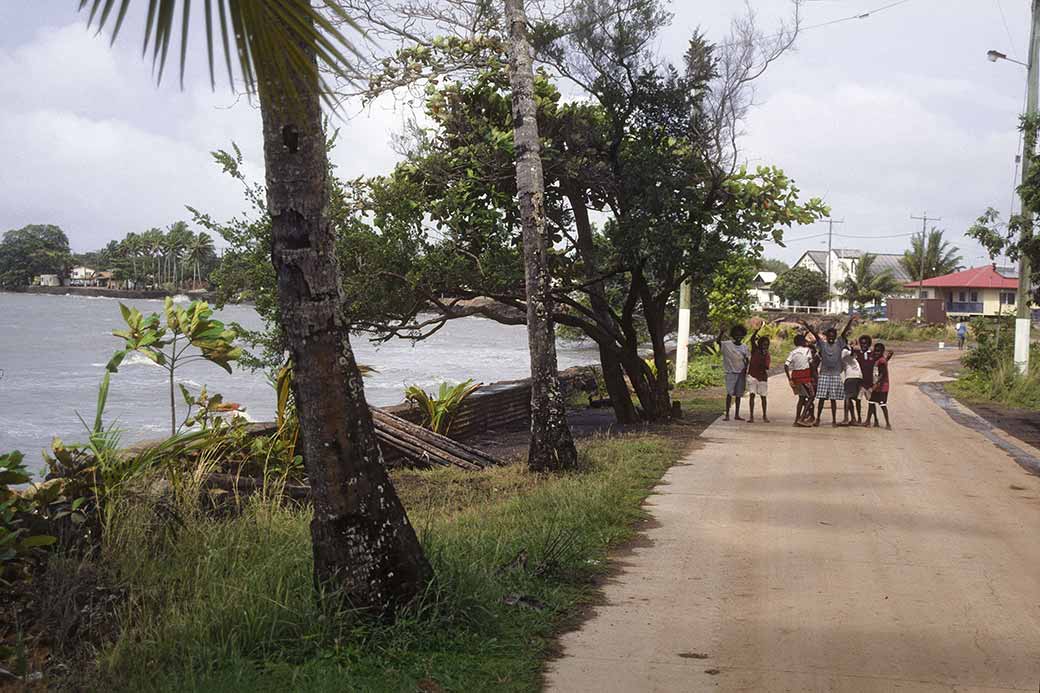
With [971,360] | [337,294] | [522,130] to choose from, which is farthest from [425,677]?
[971,360]

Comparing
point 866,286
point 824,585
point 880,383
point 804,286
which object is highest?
point 804,286

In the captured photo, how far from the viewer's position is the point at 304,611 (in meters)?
5.05

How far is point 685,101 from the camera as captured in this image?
14.9m

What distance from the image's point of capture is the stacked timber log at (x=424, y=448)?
11766 millimetres

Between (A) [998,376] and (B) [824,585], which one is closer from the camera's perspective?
(B) [824,585]

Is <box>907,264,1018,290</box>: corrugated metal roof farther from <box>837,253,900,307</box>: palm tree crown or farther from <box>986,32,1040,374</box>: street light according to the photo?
<box>986,32,1040,374</box>: street light

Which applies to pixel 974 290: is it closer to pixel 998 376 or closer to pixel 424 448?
pixel 998 376

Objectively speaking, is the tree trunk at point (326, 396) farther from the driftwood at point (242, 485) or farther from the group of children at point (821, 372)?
the group of children at point (821, 372)

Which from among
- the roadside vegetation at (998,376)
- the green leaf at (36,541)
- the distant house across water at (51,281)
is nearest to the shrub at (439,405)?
the green leaf at (36,541)

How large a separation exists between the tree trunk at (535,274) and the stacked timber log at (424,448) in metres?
1.04

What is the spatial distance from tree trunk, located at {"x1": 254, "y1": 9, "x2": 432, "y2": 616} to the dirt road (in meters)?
1.02

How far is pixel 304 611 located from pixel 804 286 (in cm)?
8372

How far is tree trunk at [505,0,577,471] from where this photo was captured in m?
10.9

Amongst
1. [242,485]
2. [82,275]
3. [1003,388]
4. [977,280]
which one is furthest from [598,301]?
[82,275]
